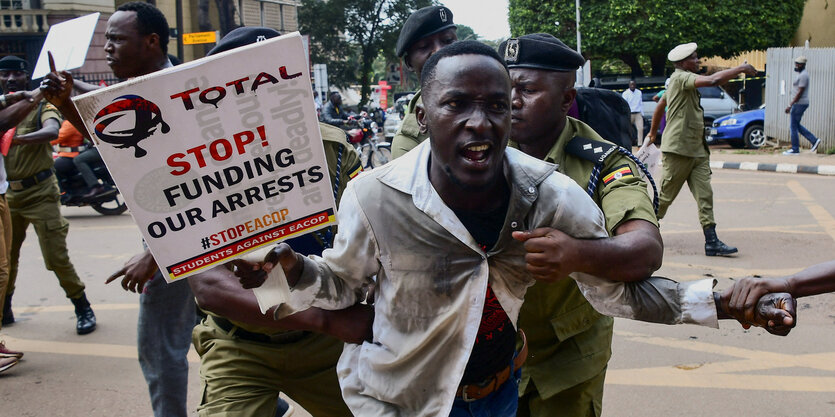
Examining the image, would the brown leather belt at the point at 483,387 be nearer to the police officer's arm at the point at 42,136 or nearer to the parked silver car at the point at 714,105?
the police officer's arm at the point at 42,136

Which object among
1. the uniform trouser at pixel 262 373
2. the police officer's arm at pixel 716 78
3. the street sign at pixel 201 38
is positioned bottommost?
the uniform trouser at pixel 262 373

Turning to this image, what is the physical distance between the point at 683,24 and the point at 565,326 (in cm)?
2777

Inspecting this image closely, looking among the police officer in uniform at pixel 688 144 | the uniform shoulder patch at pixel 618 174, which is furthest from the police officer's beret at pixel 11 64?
the police officer in uniform at pixel 688 144

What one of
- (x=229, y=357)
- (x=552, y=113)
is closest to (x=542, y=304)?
(x=552, y=113)

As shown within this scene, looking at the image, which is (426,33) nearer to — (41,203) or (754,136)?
(41,203)

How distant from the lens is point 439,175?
230 cm

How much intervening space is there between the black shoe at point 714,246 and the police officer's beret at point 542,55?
5.27 meters

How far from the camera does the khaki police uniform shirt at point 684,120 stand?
7980 mm

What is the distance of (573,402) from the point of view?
3080 mm

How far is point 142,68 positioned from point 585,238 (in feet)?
7.39

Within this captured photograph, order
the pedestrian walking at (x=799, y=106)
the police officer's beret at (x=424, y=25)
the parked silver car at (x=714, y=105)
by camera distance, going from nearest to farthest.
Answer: the police officer's beret at (x=424, y=25) → the pedestrian walking at (x=799, y=106) → the parked silver car at (x=714, y=105)

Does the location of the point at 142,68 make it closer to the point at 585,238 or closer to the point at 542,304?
the point at 542,304

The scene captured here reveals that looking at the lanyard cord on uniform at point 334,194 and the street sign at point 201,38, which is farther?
the street sign at point 201,38

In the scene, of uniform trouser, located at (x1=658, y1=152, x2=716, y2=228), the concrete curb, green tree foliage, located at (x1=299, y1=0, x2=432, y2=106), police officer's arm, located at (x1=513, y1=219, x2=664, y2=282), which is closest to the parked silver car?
the concrete curb
